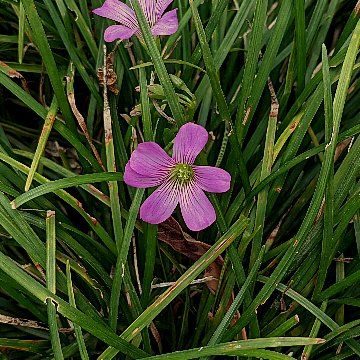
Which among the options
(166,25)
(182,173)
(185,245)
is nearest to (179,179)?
(182,173)

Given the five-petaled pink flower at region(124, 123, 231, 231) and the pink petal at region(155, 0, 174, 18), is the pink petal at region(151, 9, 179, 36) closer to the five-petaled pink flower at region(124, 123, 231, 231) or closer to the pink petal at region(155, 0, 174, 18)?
the pink petal at region(155, 0, 174, 18)

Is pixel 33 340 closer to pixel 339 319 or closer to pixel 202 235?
pixel 202 235

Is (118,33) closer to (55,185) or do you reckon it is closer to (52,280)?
(55,185)

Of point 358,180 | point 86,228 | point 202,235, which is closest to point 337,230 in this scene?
point 358,180

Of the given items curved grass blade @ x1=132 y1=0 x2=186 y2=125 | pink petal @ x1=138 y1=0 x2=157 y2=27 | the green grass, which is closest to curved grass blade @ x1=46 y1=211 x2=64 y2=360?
the green grass

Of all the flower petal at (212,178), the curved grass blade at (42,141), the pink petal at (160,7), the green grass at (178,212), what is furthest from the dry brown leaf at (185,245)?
the pink petal at (160,7)

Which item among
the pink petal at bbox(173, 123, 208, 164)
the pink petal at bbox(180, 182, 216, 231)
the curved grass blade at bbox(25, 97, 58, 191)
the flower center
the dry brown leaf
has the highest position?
the pink petal at bbox(173, 123, 208, 164)
